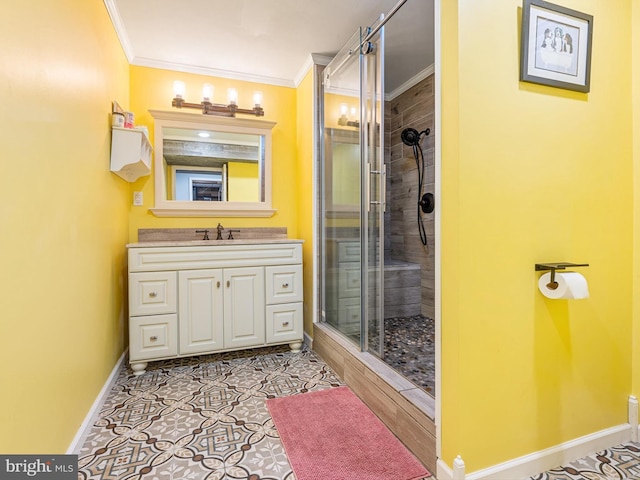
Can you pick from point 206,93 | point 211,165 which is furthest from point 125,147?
point 206,93

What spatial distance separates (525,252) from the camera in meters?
1.32

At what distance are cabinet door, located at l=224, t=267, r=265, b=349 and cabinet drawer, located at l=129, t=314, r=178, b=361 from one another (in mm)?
367

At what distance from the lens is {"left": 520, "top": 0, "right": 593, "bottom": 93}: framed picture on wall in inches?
50.3

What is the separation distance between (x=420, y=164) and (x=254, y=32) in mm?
1919

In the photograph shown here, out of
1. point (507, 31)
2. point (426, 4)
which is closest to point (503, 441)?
point (507, 31)

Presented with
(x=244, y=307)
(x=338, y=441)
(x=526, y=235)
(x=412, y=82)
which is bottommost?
(x=338, y=441)

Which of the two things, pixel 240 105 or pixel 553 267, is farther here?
pixel 240 105

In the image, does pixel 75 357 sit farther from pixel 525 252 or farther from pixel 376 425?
pixel 525 252

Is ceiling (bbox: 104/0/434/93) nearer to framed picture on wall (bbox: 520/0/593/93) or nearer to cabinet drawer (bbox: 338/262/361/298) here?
framed picture on wall (bbox: 520/0/593/93)

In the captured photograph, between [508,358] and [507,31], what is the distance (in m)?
1.26

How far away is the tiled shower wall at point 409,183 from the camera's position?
10.5 feet

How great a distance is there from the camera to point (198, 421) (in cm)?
173

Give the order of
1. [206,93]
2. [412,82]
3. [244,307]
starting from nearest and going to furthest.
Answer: [244,307] < [206,93] < [412,82]

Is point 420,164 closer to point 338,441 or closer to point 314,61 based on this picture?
point 314,61
